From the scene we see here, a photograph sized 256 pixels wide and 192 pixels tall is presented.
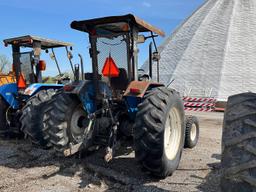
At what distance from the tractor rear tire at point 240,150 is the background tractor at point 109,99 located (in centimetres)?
225

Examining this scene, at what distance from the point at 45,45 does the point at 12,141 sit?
8.66 feet

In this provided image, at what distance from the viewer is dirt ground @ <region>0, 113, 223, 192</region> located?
4.49 m

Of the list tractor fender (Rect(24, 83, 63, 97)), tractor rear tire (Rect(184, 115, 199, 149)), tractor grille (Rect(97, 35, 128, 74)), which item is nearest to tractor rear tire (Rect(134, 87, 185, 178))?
tractor grille (Rect(97, 35, 128, 74))

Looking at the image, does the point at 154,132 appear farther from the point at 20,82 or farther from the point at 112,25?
the point at 20,82

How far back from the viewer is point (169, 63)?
36.1m

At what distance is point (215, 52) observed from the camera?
33.6 metres

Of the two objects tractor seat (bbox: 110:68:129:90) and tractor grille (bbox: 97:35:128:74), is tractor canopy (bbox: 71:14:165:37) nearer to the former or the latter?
tractor grille (bbox: 97:35:128:74)

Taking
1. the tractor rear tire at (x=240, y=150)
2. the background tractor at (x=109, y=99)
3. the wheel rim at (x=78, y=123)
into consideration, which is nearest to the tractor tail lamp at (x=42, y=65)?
the background tractor at (x=109, y=99)

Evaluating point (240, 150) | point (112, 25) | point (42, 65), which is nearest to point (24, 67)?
point (42, 65)

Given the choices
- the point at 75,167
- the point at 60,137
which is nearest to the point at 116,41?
the point at 60,137

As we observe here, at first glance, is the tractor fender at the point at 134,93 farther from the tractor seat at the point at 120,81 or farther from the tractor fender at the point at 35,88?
the tractor fender at the point at 35,88

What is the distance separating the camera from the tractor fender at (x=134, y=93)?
4.80 metres

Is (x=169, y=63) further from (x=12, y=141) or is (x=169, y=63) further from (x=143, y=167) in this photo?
(x=143, y=167)

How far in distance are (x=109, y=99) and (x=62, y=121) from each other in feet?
2.84
